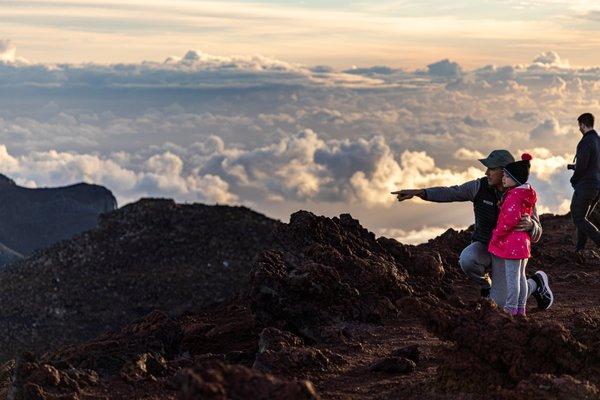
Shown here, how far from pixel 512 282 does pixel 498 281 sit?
301 millimetres

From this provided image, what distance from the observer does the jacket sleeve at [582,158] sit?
13227 millimetres

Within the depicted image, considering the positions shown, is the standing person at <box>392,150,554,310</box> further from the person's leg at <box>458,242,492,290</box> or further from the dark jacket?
the dark jacket

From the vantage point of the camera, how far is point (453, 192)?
9531mm

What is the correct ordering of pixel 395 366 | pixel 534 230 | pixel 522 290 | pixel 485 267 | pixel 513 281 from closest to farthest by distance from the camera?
pixel 395 366, pixel 534 230, pixel 513 281, pixel 522 290, pixel 485 267

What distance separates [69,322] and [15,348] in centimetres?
203

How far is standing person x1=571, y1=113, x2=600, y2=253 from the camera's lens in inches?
521

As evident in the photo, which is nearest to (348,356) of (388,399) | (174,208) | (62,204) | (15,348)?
(388,399)

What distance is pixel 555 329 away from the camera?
7262mm

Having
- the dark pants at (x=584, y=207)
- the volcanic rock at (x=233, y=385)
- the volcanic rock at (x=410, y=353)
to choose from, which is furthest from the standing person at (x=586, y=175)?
the volcanic rock at (x=233, y=385)

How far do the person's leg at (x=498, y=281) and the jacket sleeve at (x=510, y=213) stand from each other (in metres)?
0.52

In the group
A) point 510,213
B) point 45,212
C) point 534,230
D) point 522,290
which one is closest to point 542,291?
point 522,290

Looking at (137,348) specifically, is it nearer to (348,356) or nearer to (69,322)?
(348,356)

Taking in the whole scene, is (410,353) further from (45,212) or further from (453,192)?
(45,212)

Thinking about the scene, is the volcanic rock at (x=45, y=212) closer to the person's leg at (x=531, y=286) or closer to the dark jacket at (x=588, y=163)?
the dark jacket at (x=588, y=163)
